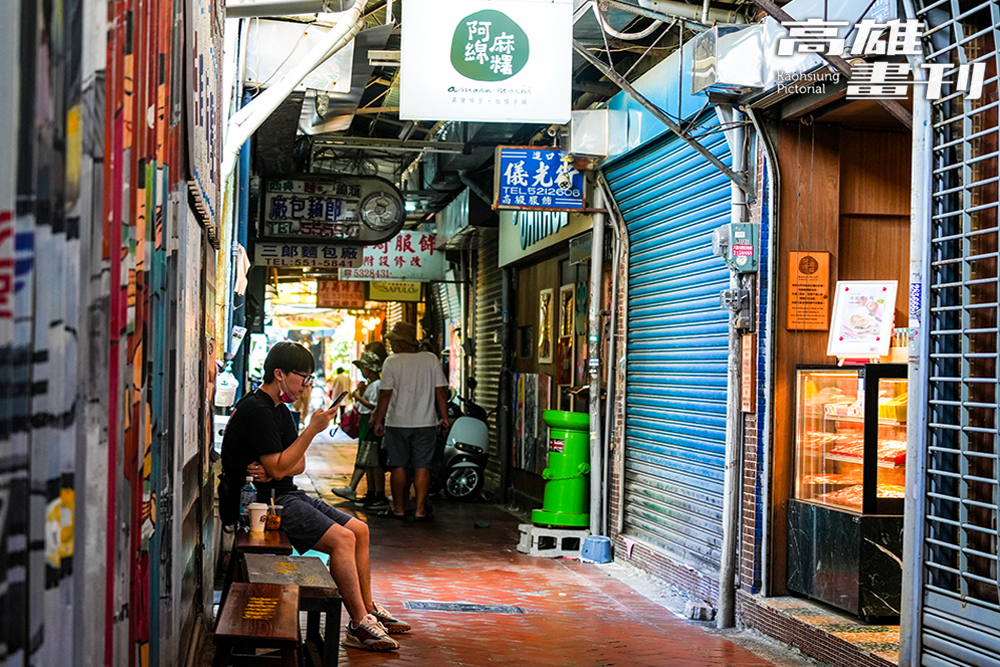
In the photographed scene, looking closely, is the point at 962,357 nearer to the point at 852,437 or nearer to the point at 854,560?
the point at 852,437

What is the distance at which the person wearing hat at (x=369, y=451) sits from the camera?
1347 cm

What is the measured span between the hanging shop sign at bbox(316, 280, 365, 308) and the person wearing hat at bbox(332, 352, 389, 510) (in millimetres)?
11252

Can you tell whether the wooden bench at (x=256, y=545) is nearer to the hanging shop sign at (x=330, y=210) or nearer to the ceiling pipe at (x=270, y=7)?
the ceiling pipe at (x=270, y=7)

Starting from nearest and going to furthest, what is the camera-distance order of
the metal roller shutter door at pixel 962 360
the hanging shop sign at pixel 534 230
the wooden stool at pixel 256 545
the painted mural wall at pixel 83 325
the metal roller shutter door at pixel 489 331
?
the painted mural wall at pixel 83 325 < the metal roller shutter door at pixel 962 360 < the wooden stool at pixel 256 545 < the hanging shop sign at pixel 534 230 < the metal roller shutter door at pixel 489 331

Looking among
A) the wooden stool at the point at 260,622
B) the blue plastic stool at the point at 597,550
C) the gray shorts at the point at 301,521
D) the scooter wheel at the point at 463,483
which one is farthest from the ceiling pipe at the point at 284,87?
the scooter wheel at the point at 463,483

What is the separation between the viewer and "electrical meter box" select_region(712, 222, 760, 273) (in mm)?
7562

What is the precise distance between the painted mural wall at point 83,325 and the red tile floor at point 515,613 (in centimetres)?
351

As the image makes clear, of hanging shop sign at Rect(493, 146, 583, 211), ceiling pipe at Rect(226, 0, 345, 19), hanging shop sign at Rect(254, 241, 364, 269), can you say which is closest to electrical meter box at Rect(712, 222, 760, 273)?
ceiling pipe at Rect(226, 0, 345, 19)

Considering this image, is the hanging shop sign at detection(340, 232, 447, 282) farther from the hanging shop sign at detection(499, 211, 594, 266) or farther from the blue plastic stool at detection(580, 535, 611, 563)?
the blue plastic stool at detection(580, 535, 611, 563)

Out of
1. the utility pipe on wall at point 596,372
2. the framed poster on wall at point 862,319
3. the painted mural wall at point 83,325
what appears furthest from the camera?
the utility pipe on wall at point 596,372

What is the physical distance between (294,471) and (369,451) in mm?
6979

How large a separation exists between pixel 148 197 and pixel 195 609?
12.0 ft

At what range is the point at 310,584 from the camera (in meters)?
5.47

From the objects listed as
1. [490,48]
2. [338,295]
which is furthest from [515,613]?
[338,295]
